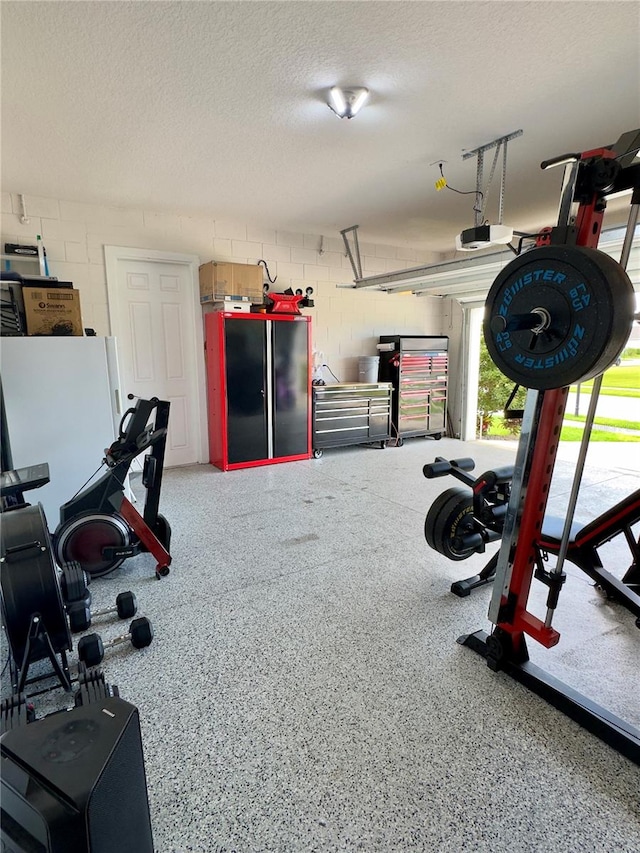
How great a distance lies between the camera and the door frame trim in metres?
4.74

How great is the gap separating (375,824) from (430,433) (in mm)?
5974

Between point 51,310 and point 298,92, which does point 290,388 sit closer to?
point 51,310

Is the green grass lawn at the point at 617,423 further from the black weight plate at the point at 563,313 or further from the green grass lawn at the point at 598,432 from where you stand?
the black weight plate at the point at 563,313

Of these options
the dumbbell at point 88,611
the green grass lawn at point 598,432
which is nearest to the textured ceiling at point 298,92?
the dumbbell at point 88,611

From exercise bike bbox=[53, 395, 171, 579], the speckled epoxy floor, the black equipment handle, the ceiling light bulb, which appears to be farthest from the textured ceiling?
the speckled epoxy floor

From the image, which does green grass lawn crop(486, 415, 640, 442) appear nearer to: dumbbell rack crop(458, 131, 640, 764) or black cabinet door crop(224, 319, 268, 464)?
black cabinet door crop(224, 319, 268, 464)

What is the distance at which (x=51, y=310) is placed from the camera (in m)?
3.45

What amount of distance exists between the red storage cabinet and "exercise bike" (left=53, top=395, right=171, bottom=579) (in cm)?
223

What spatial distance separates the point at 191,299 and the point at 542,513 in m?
4.57

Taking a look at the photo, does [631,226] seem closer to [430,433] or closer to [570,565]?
[570,565]

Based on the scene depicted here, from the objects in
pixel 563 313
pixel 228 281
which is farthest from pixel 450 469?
pixel 228 281

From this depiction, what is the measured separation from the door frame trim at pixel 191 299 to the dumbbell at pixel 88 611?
3.30m

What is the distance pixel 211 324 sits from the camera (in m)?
5.19

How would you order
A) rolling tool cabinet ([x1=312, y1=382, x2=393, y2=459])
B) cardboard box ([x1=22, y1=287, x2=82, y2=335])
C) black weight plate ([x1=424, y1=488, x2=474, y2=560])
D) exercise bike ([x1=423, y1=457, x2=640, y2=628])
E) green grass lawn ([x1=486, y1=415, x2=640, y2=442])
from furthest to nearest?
green grass lawn ([x1=486, y1=415, x2=640, y2=442])
rolling tool cabinet ([x1=312, y1=382, x2=393, y2=459])
cardboard box ([x1=22, y1=287, x2=82, y2=335])
black weight plate ([x1=424, y1=488, x2=474, y2=560])
exercise bike ([x1=423, y1=457, x2=640, y2=628])
